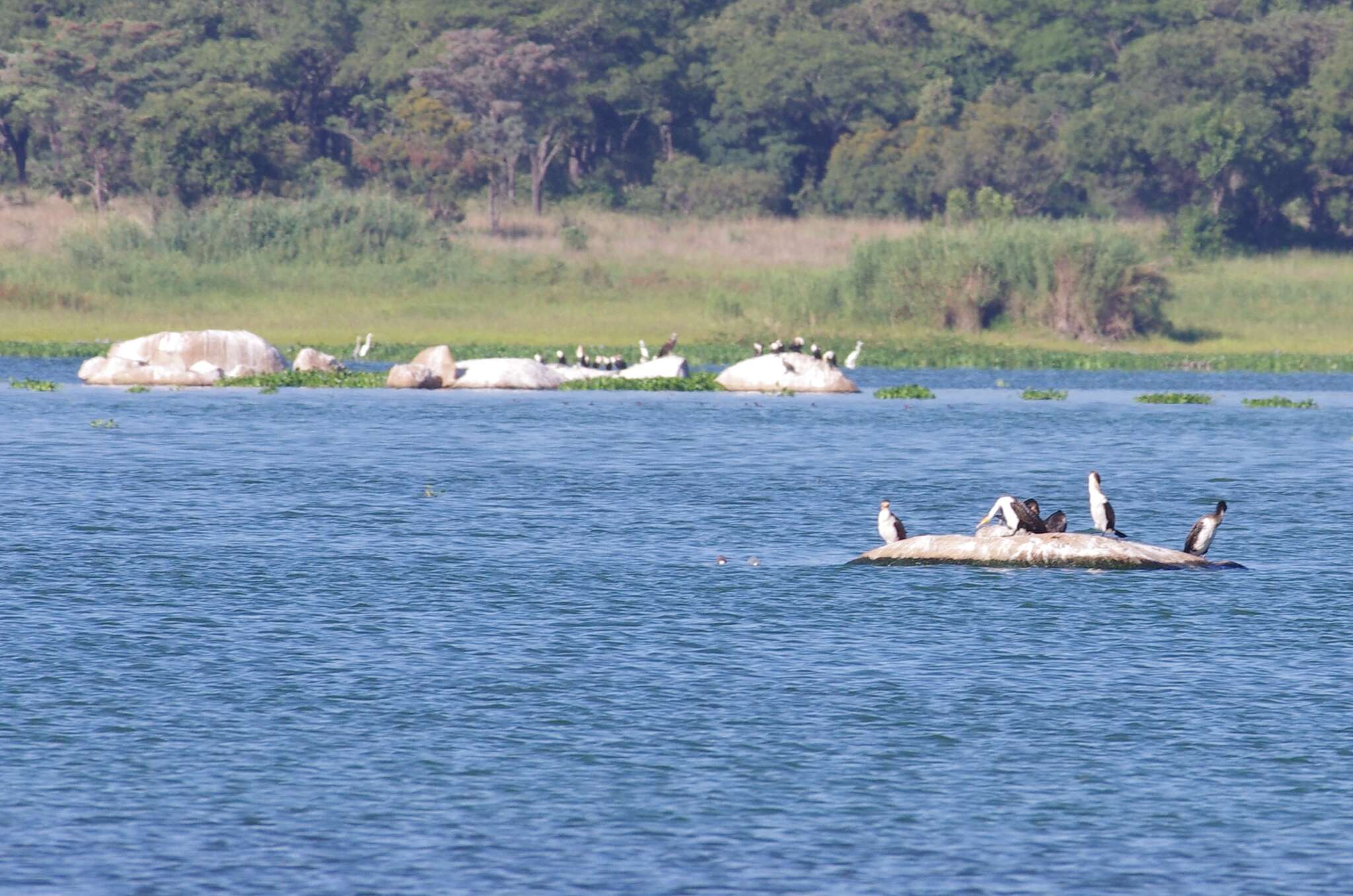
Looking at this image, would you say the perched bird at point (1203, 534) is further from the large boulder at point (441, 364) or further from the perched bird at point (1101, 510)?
the large boulder at point (441, 364)

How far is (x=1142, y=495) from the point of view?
39.2 m

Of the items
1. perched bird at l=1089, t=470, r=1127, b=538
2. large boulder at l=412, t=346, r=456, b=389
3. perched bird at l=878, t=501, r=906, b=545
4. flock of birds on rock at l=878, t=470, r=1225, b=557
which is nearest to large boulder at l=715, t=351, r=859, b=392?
large boulder at l=412, t=346, r=456, b=389

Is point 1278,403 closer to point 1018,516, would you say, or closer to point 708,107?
point 1018,516

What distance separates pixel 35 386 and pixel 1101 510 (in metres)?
42.0

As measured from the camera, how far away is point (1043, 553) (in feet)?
89.1

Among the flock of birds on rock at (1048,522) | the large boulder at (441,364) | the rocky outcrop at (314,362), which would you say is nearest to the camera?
the flock of birds on rock at (1048,522)

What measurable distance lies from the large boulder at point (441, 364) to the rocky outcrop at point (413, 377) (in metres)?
0.21

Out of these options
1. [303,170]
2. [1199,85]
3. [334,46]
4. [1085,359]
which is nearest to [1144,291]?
[1085,359]

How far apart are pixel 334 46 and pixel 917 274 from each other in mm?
41202

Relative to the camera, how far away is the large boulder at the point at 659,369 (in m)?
65.8

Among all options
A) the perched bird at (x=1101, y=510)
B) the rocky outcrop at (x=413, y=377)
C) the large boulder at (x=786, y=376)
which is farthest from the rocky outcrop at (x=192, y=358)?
the perched bird at (x=1101, y=510)

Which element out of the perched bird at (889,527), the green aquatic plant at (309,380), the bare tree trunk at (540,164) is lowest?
the green aquatic plant at (309,380)

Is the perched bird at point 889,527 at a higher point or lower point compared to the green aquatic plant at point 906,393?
higher

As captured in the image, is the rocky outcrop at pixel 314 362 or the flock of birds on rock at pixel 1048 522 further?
the rocky outcrop at pixel 314 362
